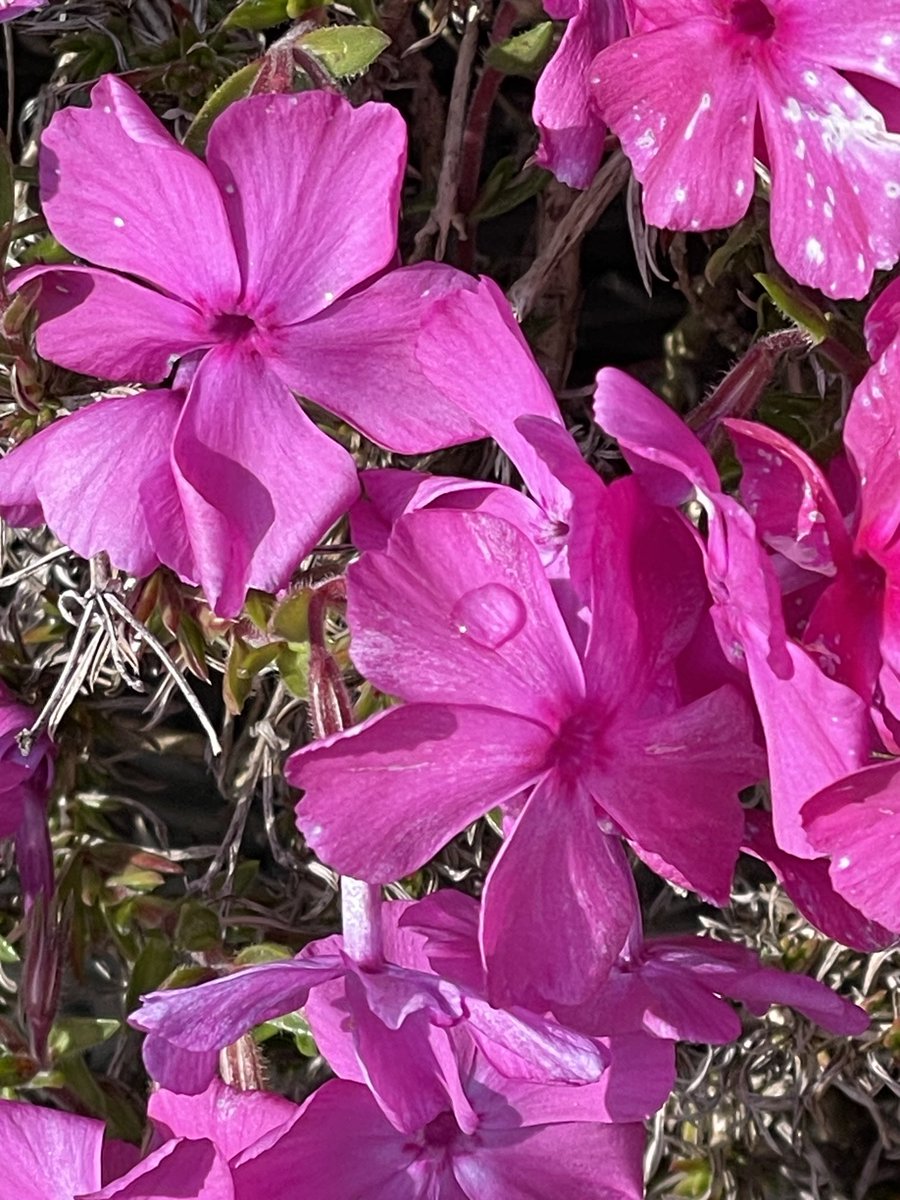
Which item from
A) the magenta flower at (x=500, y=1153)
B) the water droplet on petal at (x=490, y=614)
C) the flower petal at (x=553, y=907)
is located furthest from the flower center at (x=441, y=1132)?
the water droplet on petal at (x=490, y=614)

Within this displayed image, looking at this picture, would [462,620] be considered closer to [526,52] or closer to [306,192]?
[306,192]

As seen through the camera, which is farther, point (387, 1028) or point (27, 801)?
point (27, 801)

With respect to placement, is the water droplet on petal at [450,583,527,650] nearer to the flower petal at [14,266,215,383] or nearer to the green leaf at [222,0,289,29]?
the flower petal at [14,266,215,383]

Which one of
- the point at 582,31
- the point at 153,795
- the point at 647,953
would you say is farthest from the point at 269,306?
the point at 153,795

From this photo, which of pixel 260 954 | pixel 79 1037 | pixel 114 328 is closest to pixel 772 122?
pixel 114 328

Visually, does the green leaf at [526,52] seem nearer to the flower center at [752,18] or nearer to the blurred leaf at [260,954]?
the flower center at [752,18]

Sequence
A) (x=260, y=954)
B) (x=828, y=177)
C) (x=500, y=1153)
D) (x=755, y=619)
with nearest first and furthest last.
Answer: (x=755, y=619) < (x=828, y=177) < (x=500, y=1153) < (x=260, y=954)

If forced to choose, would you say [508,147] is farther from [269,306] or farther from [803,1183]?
[803,1183]
